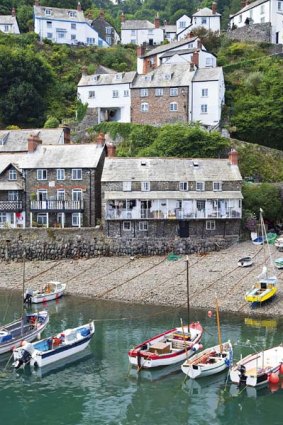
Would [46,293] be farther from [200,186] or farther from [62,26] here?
[62,26]

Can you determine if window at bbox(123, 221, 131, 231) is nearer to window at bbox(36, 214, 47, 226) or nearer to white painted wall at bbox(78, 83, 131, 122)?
window at bbox(36, 214, 47, 226)

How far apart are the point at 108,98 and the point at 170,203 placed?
2548 centimetres

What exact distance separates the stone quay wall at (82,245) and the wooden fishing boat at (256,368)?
2358cm

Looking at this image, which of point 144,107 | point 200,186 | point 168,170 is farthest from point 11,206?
point 144,107

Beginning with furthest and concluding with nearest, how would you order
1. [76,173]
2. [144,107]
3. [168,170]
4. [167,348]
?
[144,107] < [76,173] < [168,170] < [167,348]

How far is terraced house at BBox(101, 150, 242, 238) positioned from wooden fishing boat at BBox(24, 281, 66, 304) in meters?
9.55

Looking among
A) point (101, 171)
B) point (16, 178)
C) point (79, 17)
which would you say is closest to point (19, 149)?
point (16, 178)

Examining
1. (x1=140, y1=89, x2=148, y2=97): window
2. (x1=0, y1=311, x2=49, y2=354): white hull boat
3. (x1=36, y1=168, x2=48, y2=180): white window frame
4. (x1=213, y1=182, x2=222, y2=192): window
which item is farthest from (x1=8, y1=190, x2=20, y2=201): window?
(x1=0, y1=311, x2=49, y2=354): white hull boat

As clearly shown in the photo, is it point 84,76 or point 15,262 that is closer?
point 15,262

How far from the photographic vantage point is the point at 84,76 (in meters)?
83.9

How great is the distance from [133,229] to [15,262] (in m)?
12.0

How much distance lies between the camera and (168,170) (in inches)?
2426

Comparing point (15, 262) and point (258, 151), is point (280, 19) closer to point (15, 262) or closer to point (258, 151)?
point (258, 151)

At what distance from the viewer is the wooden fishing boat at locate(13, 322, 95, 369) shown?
37.3 m
